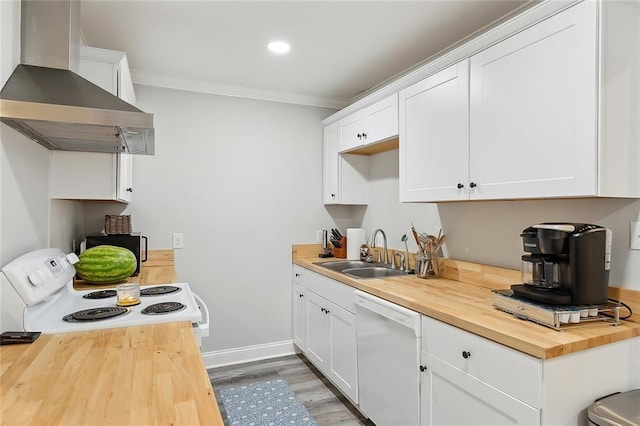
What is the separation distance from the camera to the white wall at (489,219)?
5.22 ft

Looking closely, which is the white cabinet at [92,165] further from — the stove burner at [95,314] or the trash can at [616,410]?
the trash can at [616,410]

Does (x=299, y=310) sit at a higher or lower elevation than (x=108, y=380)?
lower

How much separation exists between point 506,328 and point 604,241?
0.54 metres

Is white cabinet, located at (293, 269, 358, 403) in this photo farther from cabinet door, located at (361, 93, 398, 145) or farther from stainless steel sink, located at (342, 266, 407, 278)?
cabinet door, located at (361, 93, 398, 145)

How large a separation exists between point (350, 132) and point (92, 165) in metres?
1.94

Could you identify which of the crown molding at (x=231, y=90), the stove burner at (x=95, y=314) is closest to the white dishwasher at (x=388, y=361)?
the stove burner at (x=95, y=314)

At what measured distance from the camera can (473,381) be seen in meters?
1.47

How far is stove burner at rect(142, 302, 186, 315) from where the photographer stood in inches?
64.4

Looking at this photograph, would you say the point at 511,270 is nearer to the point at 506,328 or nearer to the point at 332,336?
the point at 506,328

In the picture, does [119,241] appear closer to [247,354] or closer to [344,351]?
[247,354]

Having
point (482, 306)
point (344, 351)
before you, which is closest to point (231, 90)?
point (344, 351)

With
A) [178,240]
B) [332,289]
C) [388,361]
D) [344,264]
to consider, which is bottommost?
[388,361]

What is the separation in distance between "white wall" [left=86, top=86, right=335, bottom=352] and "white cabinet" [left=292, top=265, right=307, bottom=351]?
0.09 meters

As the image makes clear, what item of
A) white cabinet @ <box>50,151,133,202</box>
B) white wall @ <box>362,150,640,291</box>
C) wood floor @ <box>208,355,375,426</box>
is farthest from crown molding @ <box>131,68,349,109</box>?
wood floor @ <box>208,355,375,426</box>
